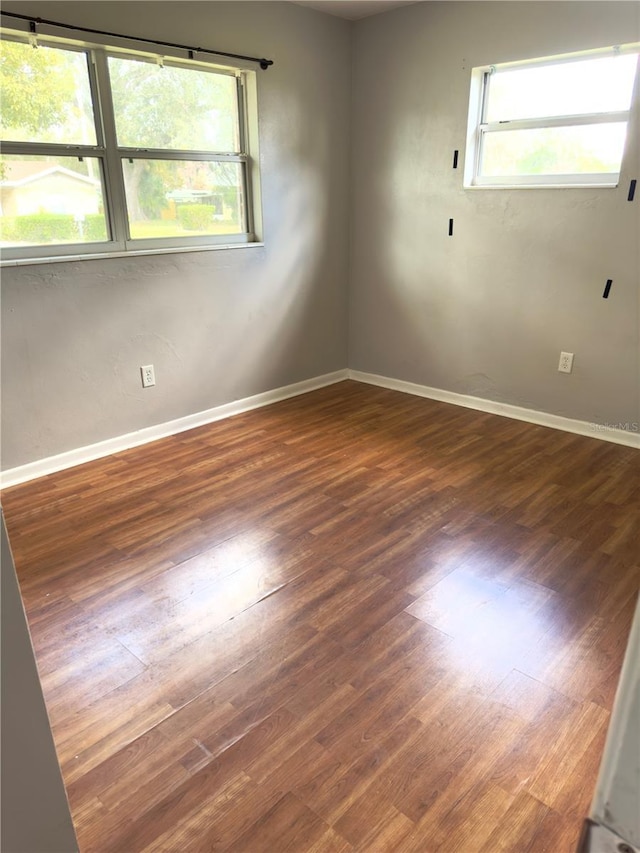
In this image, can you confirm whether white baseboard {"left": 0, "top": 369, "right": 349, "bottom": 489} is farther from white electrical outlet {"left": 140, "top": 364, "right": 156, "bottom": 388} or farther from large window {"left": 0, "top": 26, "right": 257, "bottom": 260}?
large window {"left": 0, "top": 26, "right": 257, "bottom": 260}

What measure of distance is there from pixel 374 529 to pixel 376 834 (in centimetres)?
130

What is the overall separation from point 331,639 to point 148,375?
2.05 m

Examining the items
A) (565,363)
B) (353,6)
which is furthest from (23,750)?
(353,6)

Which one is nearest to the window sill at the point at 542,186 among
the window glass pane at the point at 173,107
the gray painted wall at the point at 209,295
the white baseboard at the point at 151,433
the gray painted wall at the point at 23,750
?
the gray painted wall at the point at 209,295

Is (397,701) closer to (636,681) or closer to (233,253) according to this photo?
(636,681)

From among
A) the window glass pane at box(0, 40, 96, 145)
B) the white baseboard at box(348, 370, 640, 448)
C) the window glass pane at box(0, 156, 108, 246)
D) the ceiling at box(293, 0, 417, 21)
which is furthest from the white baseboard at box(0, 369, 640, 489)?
the ceiling at box(293, 0, 417, 21)

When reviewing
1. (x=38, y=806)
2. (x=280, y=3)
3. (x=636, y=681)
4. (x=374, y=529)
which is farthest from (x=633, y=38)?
(x=38, y=806)

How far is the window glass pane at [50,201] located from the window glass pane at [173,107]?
299 millimetres

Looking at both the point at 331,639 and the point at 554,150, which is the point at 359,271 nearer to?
the point at 554,150

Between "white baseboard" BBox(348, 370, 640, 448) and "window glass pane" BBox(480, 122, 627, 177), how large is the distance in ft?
4.63

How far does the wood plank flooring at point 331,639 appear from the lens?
1.37 meters

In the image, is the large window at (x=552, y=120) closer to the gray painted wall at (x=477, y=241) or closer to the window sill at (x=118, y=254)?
the gray painted wall at (x=477, y=241)

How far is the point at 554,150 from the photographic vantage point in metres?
3.31

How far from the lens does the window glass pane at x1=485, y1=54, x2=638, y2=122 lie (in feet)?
9.82
